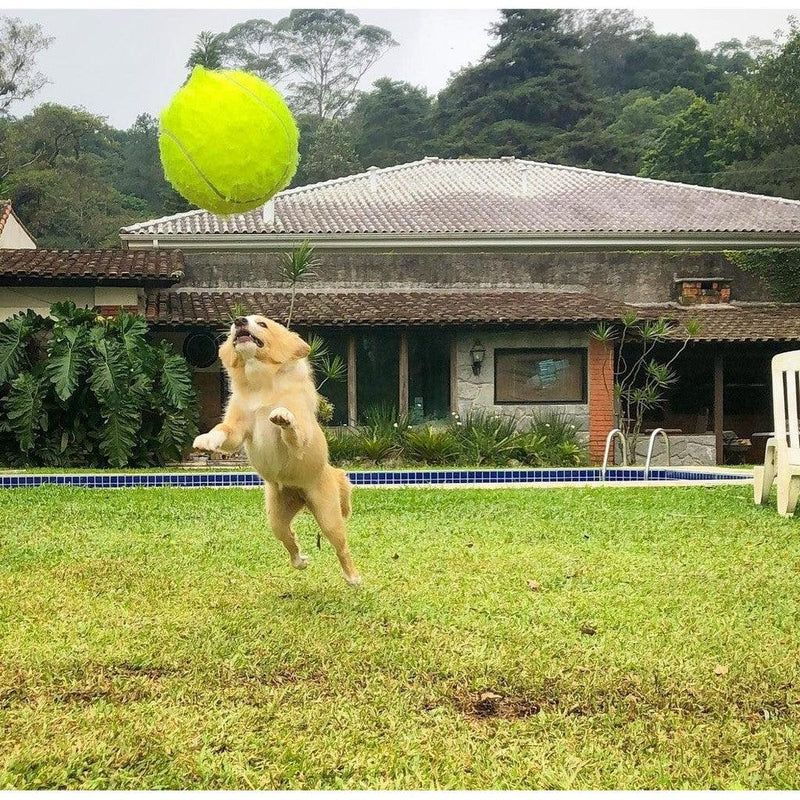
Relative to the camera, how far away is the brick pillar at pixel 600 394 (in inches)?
689

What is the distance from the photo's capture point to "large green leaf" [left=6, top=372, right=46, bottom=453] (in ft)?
46.6

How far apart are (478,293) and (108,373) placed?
7223mm

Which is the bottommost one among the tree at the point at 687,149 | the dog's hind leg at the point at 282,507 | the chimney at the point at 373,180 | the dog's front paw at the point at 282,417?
the dog's hind leg at the point at 282,507

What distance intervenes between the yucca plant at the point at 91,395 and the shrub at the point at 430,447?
3.18m

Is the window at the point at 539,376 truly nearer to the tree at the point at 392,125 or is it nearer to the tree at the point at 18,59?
the tree at the point at 392,125

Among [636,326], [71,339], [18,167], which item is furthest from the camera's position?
[18,167]

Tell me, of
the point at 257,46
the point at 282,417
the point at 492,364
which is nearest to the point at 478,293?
the point at 492,364

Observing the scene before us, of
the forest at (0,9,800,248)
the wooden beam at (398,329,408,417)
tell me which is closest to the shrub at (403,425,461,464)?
the wooden beam at (398,329,408,417)

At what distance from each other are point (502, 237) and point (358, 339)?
3.29m

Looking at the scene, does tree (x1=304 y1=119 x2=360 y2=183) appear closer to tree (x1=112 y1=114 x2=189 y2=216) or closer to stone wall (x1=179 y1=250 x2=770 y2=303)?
tree (x1=112 y1=114 x2=189 y2=216)

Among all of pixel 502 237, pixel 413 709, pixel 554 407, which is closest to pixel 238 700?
pixel 413 709

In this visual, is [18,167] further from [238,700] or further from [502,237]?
[238,700]

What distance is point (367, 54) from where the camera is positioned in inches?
1676

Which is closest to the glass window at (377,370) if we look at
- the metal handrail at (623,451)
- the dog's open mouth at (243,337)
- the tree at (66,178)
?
the metal handrail at (623,451)
